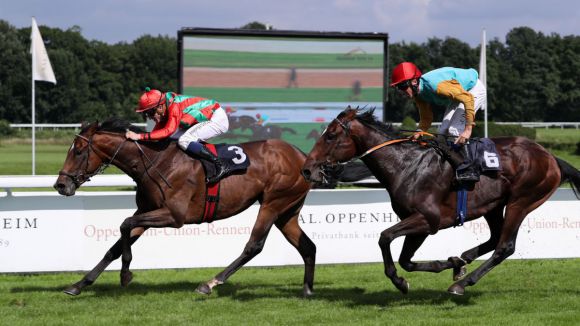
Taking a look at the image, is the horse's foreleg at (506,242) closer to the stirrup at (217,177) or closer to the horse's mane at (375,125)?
the horse's mane at (375,125)

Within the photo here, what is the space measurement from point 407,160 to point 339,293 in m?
→ 1.37

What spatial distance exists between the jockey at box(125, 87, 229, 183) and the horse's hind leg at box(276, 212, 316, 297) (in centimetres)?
74

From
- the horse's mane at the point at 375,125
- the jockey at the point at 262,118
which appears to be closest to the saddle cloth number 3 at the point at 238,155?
the horse's mane at the point at 375,125

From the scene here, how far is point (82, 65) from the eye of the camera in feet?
184

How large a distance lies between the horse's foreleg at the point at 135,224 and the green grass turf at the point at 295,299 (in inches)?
9.3

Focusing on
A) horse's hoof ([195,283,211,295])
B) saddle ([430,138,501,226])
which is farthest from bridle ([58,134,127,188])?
saddle ([430,138,501,226])

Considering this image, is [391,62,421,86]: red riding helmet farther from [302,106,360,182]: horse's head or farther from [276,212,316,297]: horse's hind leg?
[276,212,316,297]: horse's hind leg

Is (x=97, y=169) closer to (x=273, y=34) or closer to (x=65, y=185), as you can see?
(x=65, y=185)

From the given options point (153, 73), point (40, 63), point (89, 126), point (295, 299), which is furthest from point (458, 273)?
point (153, 73)

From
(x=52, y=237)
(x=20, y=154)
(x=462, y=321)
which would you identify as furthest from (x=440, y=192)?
(x=20, y=154)

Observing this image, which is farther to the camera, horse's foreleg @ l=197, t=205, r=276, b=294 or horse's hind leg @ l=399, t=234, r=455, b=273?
horse's foreleg @ l=197, t=205, r=276, b=294

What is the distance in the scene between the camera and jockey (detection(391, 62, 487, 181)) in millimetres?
6469

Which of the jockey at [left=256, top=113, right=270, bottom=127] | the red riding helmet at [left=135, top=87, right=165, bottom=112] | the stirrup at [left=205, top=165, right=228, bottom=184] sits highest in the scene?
the red riding helmet at [left=135, top=87, right=165, bottom=112]

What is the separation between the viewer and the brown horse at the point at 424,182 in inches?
251
